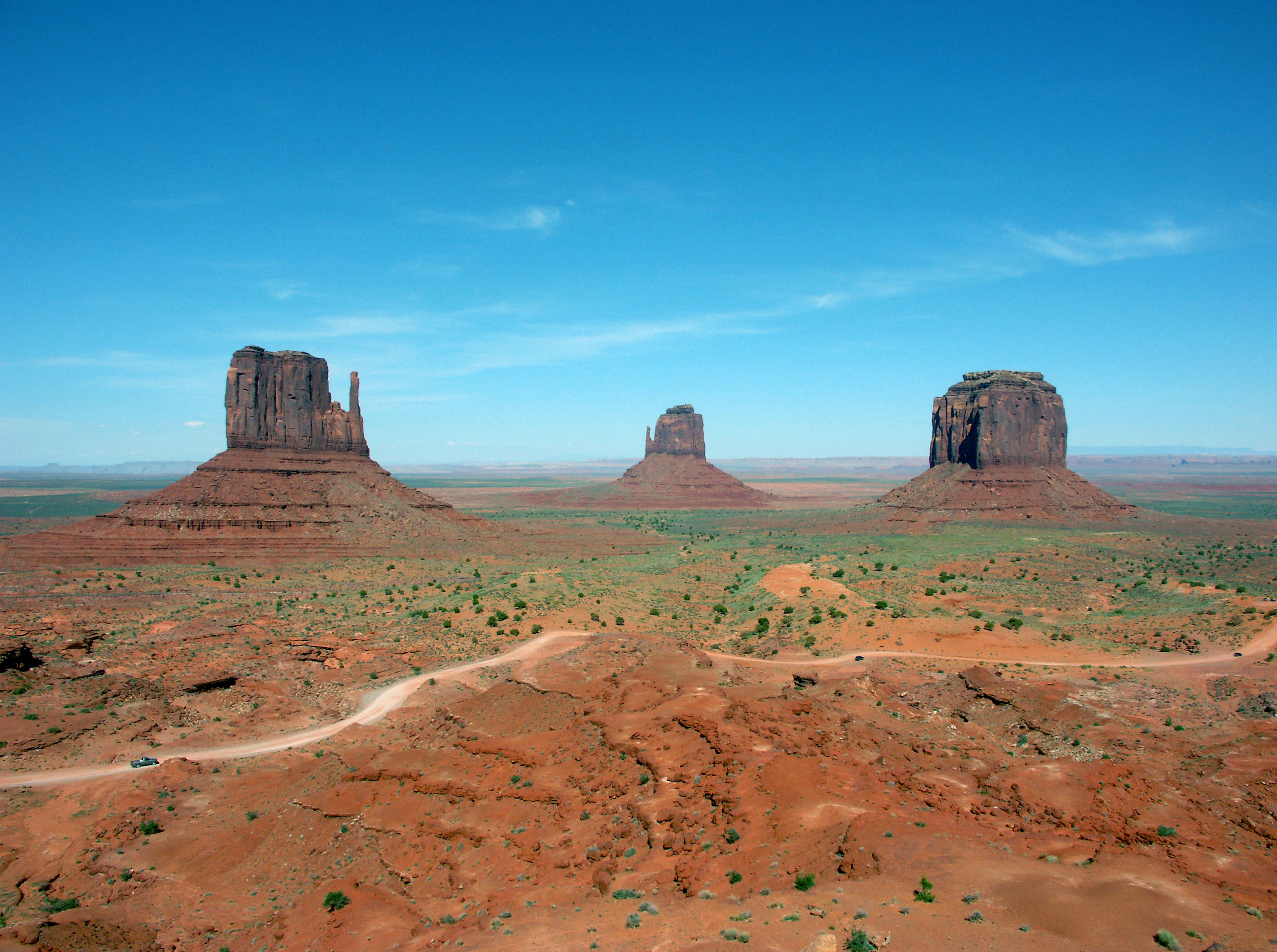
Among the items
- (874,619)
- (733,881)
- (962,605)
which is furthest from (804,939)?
(962,605)

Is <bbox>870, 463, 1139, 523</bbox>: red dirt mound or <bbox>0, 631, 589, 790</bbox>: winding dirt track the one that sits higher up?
<bbox>870, 463, 1139, 523</bbox>: red dirt mound

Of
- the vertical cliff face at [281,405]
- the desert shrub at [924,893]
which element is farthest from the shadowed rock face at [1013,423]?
the desert shrub at [924,893]

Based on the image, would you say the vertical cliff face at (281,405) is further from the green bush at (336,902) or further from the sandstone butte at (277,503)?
the green bush at (336,902)

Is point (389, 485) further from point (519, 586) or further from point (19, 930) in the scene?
point (19, 930)

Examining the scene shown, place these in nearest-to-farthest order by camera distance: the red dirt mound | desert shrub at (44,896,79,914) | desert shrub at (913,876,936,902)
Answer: desert shrub at (913,876,936,902), desert shrub at (44,896,79,914), the red dirt mound

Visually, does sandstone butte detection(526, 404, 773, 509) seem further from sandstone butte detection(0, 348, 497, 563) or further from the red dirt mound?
sandstone butte detection(0, 348, 497, 563)

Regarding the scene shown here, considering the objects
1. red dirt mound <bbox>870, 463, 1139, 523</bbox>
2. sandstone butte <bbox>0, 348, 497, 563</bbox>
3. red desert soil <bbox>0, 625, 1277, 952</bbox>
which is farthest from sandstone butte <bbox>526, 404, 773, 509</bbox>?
red desert soil <bbox>0, 625, 1277, 952</bbox>
